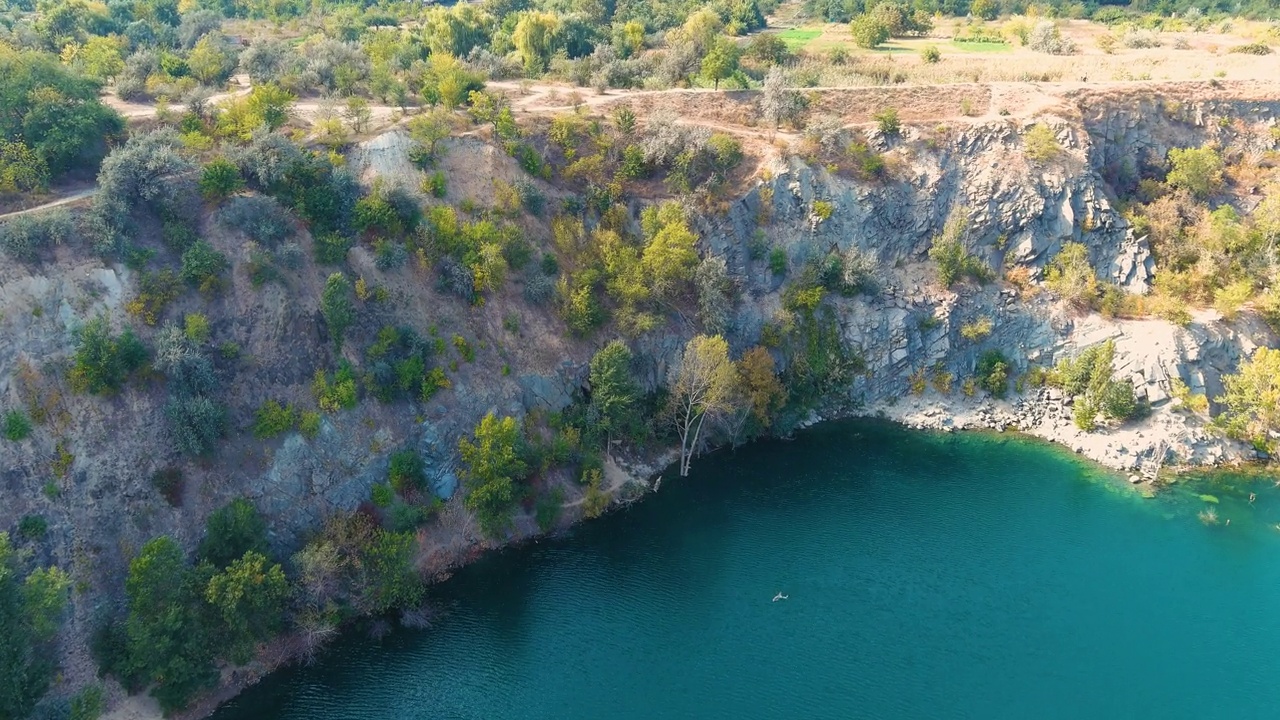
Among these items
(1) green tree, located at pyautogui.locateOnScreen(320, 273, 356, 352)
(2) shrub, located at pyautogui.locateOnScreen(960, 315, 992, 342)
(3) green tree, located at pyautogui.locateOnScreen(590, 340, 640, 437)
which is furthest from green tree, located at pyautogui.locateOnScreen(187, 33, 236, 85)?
(2) shrub, located at pyautogui.locateOnScreen(960, 315, 992, 342)

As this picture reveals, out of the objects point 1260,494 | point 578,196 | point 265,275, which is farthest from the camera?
point 578,196

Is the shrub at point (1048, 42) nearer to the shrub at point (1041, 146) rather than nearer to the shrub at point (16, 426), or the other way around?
the shrub at point (1041, 146)

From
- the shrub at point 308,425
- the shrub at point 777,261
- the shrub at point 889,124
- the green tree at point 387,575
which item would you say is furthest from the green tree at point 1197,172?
the shrub at point 308,425

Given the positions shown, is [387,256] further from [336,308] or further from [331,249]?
[336,308]

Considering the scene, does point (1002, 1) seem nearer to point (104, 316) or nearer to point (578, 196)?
point (578, 196)

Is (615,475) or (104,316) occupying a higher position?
(104,316)

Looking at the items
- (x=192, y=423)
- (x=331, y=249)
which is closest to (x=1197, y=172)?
(x=331, y=249)

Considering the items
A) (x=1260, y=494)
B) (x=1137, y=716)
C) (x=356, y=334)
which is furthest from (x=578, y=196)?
(x=1260, y=494)
